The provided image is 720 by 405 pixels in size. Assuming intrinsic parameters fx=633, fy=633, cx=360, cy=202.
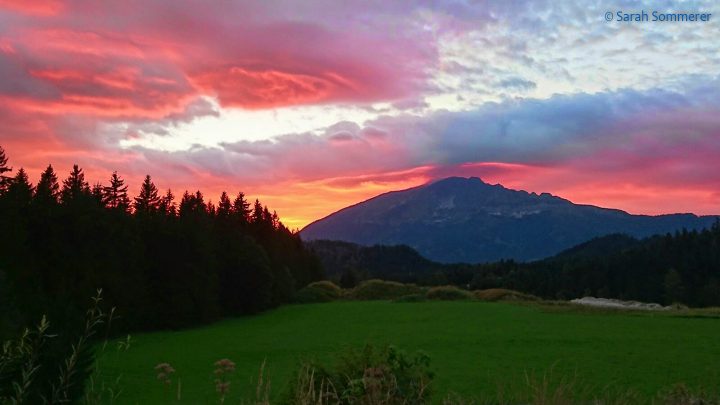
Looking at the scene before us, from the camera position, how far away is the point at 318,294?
43812 mm

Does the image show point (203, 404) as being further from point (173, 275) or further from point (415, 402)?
point (173, 275)

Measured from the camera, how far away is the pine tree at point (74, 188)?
75.7 ft

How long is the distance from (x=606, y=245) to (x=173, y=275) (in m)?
93.0

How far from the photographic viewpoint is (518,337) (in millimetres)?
19734

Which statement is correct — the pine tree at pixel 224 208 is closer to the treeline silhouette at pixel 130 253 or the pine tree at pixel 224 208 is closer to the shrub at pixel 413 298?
the treeline silhouette at pixel 130 253

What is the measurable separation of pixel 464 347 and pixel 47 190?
15824 millimetres

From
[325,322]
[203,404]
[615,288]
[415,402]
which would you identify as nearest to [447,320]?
[325,322]

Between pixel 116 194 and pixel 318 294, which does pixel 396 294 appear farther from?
pixel 116 194

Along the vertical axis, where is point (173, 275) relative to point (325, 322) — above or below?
above

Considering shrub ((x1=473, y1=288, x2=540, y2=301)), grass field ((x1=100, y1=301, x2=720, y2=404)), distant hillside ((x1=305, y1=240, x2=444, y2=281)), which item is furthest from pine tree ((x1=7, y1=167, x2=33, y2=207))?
distant hillside ((x1=305, y1=240, x2=444, y2=281))

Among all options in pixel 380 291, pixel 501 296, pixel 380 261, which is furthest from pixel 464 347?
pixel 380 261

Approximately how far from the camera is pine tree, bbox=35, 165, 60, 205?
22.5 m

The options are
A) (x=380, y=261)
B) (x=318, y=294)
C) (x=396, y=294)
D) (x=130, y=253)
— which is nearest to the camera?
(x=130, y=253)

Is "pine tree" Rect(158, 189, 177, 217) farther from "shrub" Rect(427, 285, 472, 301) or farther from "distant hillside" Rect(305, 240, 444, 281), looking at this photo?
"distant hillside" Rect(305, 240, 444, 281)
